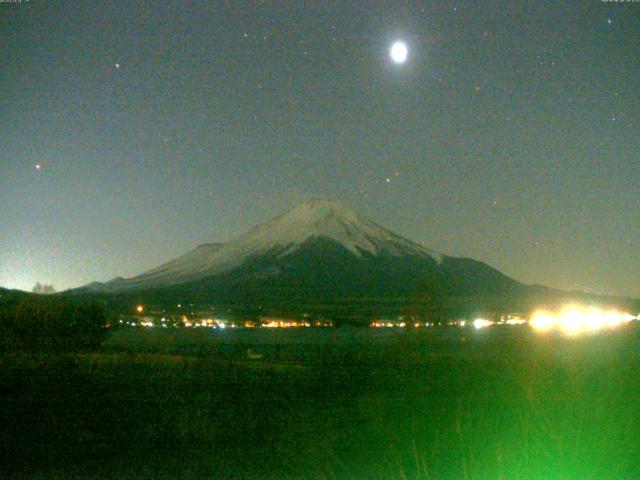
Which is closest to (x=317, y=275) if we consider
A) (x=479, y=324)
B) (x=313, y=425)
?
(x=479, y=324)

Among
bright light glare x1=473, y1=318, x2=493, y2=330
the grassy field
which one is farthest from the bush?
bright light glare x1=473, y1=318, x2=493, y2=330

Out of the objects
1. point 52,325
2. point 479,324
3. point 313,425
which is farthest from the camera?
point 479,324

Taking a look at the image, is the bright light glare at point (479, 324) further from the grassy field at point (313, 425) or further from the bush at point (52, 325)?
the grassy field at point (313, 425)

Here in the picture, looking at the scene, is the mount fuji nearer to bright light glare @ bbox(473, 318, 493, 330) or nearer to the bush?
bright light glare @ bbox(473, 318, 493, 330)

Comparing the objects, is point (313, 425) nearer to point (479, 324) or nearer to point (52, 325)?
point (52, 325)

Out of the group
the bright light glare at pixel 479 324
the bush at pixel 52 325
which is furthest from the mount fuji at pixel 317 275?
the bush at pixel 52 325
